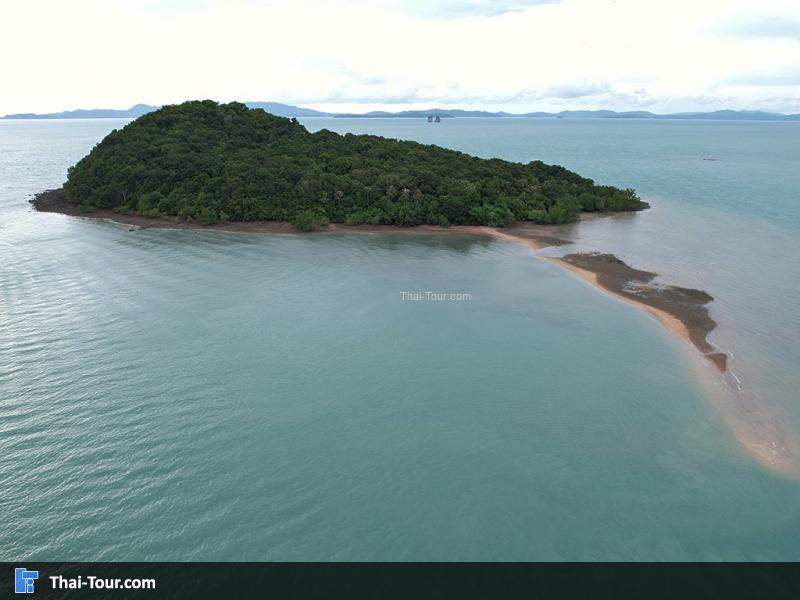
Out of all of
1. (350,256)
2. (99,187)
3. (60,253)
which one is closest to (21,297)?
(60,253)

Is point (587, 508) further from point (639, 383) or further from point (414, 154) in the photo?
point (414, 154)
